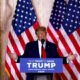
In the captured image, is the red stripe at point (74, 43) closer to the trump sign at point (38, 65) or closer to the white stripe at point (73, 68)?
the white stripe at point (73, 68)

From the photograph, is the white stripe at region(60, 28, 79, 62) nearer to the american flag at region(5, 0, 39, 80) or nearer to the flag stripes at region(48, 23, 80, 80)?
the flag stripes at region(48, 23, 80, 80)

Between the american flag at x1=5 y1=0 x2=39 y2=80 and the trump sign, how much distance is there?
3.64 feet

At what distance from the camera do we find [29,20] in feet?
15.7

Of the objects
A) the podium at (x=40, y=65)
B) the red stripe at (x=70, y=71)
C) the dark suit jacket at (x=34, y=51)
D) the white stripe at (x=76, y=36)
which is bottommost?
the red stripe at (x=70, y=71)

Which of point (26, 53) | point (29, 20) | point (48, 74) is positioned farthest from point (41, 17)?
point (48, 74)

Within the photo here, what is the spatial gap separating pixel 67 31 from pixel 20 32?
736 millimetres

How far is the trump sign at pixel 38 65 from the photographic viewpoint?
3600 millimetres

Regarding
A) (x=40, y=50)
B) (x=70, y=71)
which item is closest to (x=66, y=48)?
(x=70, y=71)

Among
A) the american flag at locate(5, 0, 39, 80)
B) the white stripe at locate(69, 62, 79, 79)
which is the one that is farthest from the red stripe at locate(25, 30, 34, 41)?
the white stripe at locate(69, 62, 79, 79)

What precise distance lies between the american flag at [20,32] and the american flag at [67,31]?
0.31 meters

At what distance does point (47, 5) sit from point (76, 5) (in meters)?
0.46

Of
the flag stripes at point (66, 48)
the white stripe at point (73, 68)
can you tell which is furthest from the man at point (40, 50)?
the white stripe at point (73, 68)

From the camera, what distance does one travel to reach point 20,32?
15.6 ft

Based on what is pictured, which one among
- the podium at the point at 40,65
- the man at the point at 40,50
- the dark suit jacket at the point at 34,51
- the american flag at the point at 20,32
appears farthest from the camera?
the american flag at the point at 20,32
